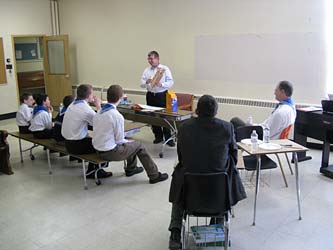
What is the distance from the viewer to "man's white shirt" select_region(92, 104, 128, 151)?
12.9ft

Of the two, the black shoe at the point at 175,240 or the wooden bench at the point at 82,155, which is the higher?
the wooden bench at the point at 82,155

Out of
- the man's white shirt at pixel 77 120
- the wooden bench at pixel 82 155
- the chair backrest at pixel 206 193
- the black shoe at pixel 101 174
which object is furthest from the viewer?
the black shoe at pixel 101 174

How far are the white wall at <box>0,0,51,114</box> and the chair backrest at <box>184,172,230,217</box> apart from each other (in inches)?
267

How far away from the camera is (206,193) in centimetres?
256

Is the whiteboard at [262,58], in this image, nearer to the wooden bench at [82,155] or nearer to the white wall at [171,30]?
the white wall at [171,30]

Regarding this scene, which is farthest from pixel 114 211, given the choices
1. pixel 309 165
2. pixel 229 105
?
pixel 229 105

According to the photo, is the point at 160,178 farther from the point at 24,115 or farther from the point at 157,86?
the point at 24,115

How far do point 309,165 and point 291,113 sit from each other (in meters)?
1.24

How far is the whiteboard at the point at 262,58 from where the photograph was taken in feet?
18.0

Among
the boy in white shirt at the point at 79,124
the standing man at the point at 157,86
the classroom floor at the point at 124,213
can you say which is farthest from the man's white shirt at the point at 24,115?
the standing man at the point at 157,86

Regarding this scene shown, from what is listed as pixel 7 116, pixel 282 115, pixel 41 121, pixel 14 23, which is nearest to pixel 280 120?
pixel 282 115

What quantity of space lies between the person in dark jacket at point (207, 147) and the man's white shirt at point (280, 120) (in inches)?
57.5

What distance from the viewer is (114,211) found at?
3.65 m

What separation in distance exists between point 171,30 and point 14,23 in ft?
12.5
